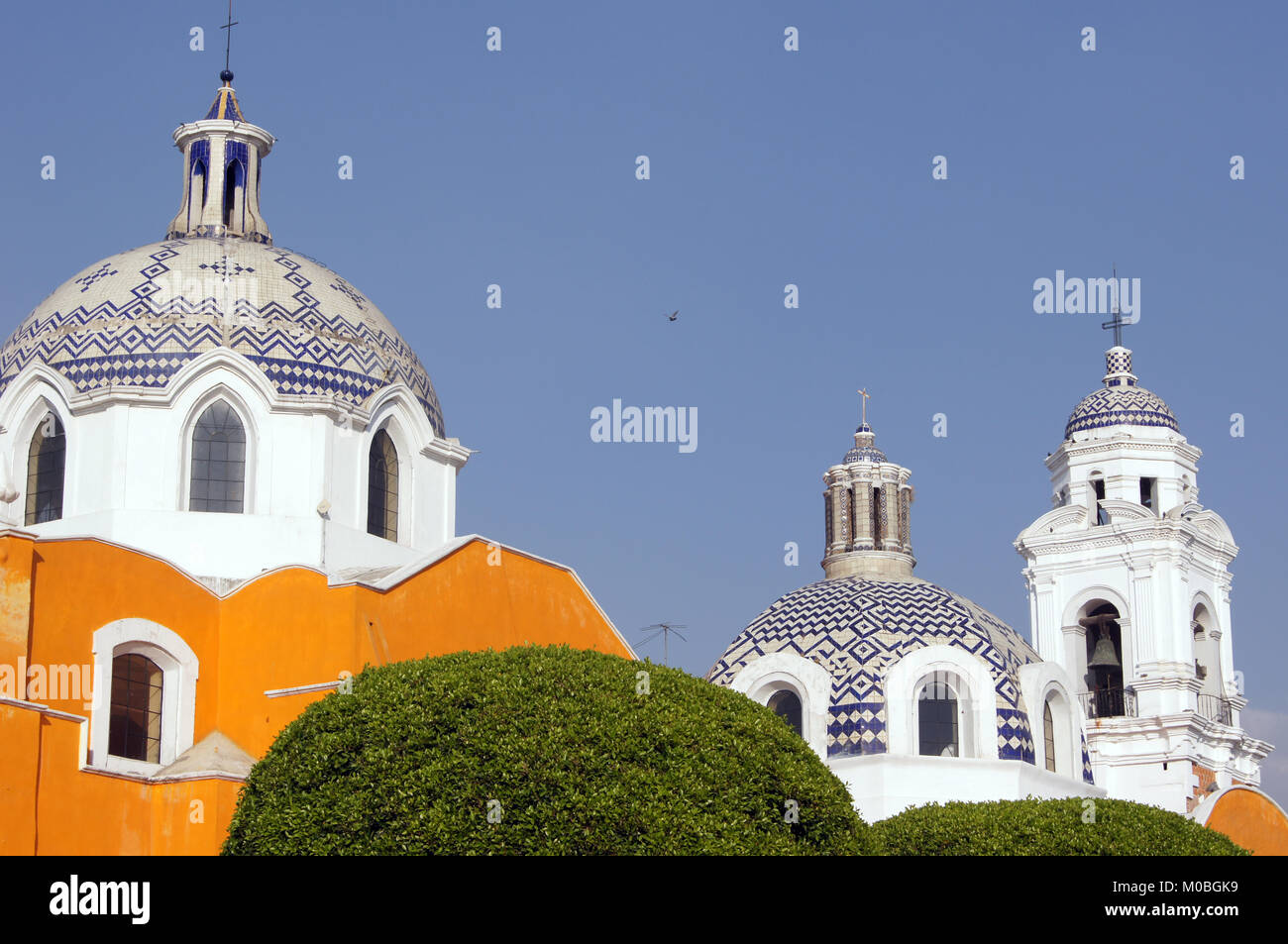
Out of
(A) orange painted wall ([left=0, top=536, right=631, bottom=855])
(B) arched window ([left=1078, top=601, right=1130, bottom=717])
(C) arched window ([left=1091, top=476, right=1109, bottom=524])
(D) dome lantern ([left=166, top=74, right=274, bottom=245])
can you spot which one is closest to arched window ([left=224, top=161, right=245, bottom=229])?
(D) dome lantern ([left=166, top=74, right=274, bottom=245])

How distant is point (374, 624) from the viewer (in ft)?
71.6

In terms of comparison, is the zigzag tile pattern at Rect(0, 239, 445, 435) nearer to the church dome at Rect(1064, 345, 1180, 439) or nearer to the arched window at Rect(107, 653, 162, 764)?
the arched window at Rect(107, 653, 162, 764)

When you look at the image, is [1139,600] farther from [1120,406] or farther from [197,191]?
[197,191]

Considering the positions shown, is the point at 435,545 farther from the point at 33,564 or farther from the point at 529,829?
the point at 529,829

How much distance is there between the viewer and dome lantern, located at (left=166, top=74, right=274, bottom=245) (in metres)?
27.2

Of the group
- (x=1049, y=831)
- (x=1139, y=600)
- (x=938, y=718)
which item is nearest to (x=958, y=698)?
(x=938, y=718)

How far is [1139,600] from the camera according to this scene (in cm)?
4094

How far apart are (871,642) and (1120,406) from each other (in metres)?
13.6

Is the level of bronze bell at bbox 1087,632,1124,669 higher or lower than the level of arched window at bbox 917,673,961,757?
higher

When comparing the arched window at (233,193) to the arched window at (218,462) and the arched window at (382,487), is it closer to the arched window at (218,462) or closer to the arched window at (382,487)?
the arched window at (218,462)

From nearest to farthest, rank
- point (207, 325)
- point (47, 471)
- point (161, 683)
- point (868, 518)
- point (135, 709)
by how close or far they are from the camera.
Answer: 1. point (135, 709)
2. point (161, 683)
3. point (47, 471)
4. point (207, 325)
5. point (868, 518)

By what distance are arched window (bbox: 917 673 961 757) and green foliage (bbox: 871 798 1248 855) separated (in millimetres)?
7088
